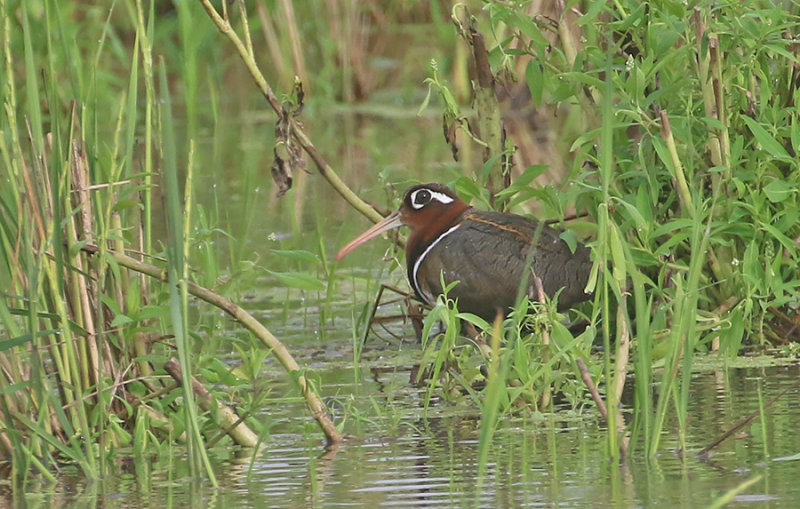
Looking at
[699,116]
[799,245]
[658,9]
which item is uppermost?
[658,9]

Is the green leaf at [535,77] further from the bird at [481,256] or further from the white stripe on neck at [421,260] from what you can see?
the white stripe on neck at [421,260]

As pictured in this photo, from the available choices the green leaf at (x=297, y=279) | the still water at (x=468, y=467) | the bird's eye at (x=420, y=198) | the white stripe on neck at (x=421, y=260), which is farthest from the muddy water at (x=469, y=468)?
the bird's eye at (x=420, y=198)

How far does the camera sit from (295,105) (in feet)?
15.9

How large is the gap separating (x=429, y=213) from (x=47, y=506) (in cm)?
221

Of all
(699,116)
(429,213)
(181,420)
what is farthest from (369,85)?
(181,420)

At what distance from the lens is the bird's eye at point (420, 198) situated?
5.43 metres

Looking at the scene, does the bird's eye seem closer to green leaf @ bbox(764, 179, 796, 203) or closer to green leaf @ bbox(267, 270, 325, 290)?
green leaf @ bbox(764, 179, 796, 203)

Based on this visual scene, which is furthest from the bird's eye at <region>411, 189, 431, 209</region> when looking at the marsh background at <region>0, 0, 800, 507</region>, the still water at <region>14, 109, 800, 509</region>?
the still water at <region>14, 109, 800, 509</region>

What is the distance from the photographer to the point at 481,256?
16.9ft

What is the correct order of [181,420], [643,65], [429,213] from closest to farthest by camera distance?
[181,420] → [643,65] → [429,213]

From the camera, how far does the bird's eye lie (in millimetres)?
5430

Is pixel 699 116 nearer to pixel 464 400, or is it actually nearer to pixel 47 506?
pixel 464 400

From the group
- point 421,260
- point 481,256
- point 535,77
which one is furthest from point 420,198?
point 535,77

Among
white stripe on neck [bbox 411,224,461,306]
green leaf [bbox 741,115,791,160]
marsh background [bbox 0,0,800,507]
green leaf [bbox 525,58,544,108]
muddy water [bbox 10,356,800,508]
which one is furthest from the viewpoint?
white stripe on neck [bbox 411,224,461,306]
